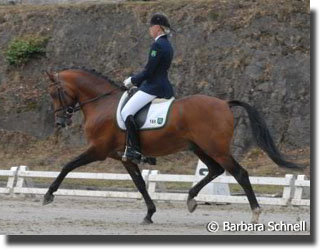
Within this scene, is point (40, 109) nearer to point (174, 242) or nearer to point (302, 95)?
point (302, 95)

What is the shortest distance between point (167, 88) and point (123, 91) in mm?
958

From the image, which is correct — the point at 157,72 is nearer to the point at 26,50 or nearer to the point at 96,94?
the point at 96,94

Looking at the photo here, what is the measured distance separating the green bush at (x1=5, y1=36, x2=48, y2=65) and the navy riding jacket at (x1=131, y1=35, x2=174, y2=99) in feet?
60.3

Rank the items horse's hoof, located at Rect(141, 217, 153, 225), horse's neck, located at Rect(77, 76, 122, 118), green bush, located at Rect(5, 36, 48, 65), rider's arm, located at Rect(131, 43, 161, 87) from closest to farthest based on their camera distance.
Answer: rider's arm, located at Rect(131, 43, 161, 87) → horse's hoof, located at Rect(141, 217, 153, 225) → horse's neck, located at Rect(77, 76, 122, 118) → green bush, located at Rect(5, 36, 48, 65)

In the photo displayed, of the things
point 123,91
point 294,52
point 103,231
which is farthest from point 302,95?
point 103,231

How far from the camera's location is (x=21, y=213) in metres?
15.1

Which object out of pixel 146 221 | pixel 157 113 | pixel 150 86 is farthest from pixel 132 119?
pixel 146 221

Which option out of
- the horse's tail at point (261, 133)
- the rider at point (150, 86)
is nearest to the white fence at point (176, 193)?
the horse's tail at point (261, 133)

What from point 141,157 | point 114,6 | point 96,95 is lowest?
point 141,157

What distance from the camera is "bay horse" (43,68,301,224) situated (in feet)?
42.9

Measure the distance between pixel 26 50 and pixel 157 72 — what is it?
18679 mm

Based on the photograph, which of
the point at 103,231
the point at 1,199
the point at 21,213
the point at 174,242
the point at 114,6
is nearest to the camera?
the point at 174,242

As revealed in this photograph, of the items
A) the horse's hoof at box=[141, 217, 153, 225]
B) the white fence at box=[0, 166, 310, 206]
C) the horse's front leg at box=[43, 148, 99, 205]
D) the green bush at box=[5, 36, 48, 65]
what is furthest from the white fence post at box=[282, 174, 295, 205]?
the green bush at box=[5, 36, 48, 65]

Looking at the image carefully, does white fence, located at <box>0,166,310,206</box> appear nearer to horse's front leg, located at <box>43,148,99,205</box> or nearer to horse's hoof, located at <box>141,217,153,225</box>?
horse's hoof, located at <box>141,217,153,225</box>
